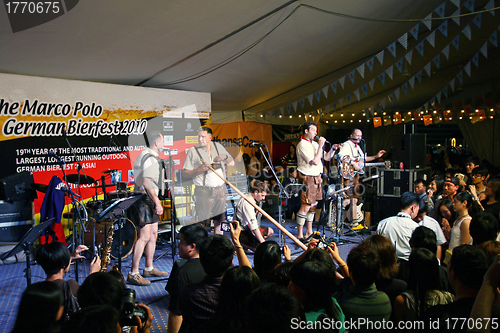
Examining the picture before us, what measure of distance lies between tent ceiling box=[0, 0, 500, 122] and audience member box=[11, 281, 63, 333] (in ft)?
10.4

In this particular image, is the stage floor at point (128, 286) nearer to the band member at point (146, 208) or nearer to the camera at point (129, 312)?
the band member at point (146, 208)

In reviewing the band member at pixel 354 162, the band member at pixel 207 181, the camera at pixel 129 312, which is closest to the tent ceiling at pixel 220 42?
the band member at pixel 207 181

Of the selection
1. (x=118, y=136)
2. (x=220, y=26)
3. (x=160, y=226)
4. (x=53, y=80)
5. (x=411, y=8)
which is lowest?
(x=160, y=226)

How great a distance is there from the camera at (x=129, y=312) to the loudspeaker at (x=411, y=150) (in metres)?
5.67

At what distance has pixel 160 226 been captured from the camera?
5.91 m

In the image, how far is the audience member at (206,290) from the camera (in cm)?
179

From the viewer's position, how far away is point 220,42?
209 inches

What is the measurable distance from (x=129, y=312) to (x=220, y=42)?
4442 mm

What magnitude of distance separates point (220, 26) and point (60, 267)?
11.7 feet

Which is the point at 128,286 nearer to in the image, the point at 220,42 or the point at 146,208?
the point at 146,208

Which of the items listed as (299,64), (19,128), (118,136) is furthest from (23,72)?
(299,64)

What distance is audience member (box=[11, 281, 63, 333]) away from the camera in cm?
136

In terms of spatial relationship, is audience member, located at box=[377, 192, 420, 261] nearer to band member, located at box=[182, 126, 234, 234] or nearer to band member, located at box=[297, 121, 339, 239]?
band member, located at box=[297, 121, 339, 239]

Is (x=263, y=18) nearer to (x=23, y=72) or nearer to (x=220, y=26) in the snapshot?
(x=220, y=26)
